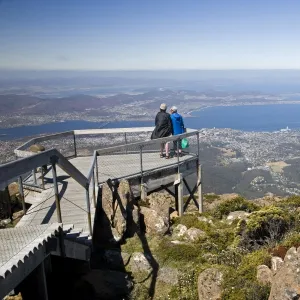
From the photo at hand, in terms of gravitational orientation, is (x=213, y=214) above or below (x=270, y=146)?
above

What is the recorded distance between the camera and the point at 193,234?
9117mm

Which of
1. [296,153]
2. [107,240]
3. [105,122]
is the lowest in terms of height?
[296,153]

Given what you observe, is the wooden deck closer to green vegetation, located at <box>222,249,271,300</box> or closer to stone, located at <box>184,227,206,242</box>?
stone, located at <box>184,227,206,242</box>

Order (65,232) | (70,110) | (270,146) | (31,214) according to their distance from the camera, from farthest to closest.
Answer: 1. (70,110)
2. (270,146)
3. (31,214)
4. (65,232)

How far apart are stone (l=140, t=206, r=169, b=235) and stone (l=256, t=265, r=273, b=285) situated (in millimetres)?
3349

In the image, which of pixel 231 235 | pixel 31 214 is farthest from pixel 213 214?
pixel 31 214

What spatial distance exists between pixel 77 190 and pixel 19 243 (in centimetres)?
411

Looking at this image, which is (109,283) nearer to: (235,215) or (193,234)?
(193,234)

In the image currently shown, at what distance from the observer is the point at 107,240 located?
807 cm

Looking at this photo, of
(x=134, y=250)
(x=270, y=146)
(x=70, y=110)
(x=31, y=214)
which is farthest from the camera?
(x=70, y=110)

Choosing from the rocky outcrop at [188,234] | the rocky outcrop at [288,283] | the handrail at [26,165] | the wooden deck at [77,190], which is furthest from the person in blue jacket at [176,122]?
the rocky outcrop at [288,283]

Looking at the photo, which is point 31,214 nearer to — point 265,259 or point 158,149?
point 265,259

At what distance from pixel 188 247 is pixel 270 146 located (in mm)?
113764

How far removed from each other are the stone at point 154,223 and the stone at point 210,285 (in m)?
3.09
